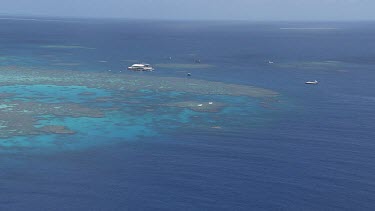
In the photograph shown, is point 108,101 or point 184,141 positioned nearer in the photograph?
point 184,141

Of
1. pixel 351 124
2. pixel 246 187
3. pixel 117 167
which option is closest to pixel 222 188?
pixel 246 187

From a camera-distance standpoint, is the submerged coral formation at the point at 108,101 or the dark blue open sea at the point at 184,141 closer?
the dark blue open sea at the point at 184,141

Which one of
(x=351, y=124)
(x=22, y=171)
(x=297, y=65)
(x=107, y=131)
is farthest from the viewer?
(x=297, y=65)

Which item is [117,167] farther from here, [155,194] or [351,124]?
[351,124]

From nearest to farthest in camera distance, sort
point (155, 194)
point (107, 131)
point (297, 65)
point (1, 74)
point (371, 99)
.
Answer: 1. point (155, 194)
2. point (107, 131)
3. point (371, 99)
4. point (1, 74)
5. point (297, 65)

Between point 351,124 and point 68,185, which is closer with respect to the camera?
point 68,185

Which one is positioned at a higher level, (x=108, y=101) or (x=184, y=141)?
(x=108, y=101)

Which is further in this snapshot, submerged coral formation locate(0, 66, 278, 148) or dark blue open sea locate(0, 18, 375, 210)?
submerged coral formation locate(0, 66, 278, 148)

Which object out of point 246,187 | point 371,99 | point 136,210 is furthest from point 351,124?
point 136,210
